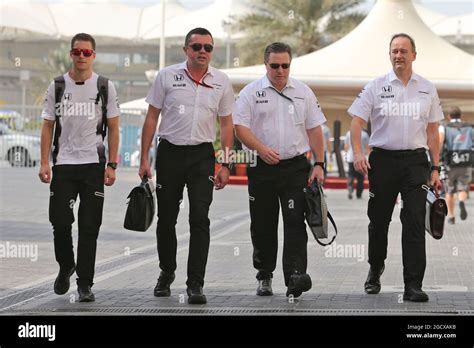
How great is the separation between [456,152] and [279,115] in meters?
9.64

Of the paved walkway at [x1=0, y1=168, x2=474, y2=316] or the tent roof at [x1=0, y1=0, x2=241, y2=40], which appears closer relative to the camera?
the paved walkway at [x1=0, y1=168, x2=474, y2=316]

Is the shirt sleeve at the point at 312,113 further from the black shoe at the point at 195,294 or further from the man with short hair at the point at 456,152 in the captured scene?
the man with short hair at the point at 456,152

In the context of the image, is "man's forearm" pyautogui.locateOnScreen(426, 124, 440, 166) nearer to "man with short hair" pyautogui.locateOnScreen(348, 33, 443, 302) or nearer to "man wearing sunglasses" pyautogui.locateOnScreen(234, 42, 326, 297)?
"man with short hair" pyautogui.locateOnScreen(348, 33, 443, 302)

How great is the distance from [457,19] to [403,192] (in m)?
82.3

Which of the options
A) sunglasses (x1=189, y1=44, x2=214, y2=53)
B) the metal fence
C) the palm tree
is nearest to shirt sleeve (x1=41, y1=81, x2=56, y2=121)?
sunglasses (x1=189, y1=44, x2=214, y2=53)

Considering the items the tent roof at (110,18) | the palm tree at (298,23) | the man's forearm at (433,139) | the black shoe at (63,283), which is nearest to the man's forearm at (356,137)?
the man's forearm at (433,139)

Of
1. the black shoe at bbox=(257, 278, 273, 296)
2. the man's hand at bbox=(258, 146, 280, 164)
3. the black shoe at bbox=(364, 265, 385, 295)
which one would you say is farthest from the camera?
the black shoe at bbox=(364, 265, 385, 295)

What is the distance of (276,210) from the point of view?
911 cm

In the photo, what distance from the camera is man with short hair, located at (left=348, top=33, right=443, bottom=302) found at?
8922mm

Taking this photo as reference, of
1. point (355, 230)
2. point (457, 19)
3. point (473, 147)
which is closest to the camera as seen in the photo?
point (355, 230)

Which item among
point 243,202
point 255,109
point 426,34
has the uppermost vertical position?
point 426,34

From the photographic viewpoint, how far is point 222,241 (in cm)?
1470

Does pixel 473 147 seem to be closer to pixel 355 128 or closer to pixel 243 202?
pixel 243 202

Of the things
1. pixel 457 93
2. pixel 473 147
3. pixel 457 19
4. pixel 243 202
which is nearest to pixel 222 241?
pixel 473 147
